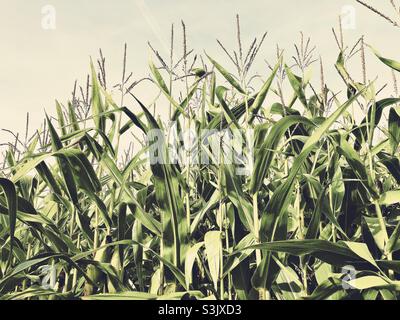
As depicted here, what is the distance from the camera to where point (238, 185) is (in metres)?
1.13

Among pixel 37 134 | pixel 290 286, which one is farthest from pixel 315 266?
pixel 37 134

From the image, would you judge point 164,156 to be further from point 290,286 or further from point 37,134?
point 37,134

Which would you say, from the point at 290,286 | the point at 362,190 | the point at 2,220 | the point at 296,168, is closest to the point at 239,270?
the point at 290,286

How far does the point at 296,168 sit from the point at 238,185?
7.1 inches

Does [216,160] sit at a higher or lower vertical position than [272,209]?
higher

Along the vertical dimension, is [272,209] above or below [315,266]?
above

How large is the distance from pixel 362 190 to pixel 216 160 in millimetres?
427

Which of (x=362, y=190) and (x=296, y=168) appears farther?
(x=362, y=190)

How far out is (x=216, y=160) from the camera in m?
1.26

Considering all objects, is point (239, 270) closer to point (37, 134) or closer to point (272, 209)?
point (272, 209)
